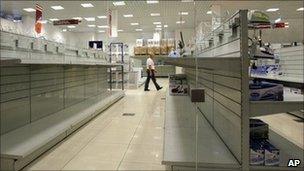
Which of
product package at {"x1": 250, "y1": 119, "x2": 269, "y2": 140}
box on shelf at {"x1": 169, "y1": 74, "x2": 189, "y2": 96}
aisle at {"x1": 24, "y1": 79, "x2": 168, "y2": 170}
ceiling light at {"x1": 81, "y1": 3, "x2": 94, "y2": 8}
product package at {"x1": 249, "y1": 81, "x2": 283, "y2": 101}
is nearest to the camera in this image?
product package at {"x1": 249, "y1": 81, "x2": 283, "y2": 101}

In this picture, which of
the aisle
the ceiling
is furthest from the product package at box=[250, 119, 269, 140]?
the ceiling

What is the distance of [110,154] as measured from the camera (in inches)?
113

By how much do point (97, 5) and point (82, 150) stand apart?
9.62 meters

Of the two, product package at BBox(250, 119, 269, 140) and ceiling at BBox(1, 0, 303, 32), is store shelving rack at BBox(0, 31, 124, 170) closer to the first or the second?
product package at BBox(250, 119, 269, 140)

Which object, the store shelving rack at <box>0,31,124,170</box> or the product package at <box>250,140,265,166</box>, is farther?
the store shelving rack at <box>0,31,124,170</box>

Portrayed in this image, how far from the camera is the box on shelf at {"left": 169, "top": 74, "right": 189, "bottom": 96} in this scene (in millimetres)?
5829

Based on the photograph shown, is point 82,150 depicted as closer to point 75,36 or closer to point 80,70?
point 80,70

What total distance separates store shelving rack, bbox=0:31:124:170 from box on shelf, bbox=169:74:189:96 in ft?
5.22

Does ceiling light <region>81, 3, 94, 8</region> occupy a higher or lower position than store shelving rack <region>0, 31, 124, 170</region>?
higher

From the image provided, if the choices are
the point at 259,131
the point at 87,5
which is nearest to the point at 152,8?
the point at 87,5

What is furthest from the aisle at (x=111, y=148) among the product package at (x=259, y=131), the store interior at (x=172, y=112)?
the product package at (x=259, y=131)

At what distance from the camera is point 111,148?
10.1 ft

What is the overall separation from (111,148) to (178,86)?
10.5 ft

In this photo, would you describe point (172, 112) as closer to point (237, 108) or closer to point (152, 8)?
point (237, 108)
